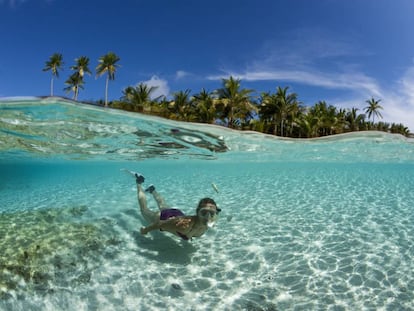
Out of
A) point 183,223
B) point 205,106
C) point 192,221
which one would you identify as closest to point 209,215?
point 192,221

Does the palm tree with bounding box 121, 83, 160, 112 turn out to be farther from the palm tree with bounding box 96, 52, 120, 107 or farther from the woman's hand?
the woman's hand

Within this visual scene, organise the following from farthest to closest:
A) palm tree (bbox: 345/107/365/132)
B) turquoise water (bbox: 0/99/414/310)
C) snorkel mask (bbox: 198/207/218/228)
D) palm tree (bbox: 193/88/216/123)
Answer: palm tree (bbox: 345/107/365/132) < palm tree (bbox: 193/88/216/123) < snorkel mask (bbox: 198/207/218/228) < turquoise water (bbox: 0/99/414/310)

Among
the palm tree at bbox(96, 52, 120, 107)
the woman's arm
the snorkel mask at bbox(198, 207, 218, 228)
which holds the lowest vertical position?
the woman's arm

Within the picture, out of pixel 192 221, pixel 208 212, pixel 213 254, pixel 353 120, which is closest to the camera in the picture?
pixel 208 212

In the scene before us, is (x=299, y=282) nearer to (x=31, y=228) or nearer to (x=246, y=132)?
(x=31, y=228)

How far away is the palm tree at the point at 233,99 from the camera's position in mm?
36875

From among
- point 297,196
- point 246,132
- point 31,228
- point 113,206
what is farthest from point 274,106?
point 31,228

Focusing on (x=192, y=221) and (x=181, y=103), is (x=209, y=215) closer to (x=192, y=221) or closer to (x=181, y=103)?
(x=192, y=221)

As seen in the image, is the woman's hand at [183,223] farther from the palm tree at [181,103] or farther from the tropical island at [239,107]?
the palm tree at [181,103]

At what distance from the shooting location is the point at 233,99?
3681 cm

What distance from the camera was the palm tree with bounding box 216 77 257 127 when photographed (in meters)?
36.9

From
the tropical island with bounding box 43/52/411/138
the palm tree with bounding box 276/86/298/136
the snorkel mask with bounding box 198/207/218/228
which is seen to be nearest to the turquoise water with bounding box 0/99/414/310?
the snorkel mask with bounding box 198/207/218/228

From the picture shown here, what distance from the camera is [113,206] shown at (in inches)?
443

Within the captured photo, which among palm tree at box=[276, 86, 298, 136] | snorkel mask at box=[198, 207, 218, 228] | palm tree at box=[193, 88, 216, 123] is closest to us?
snorkel mask at box=[198, 207, 218, 228]
